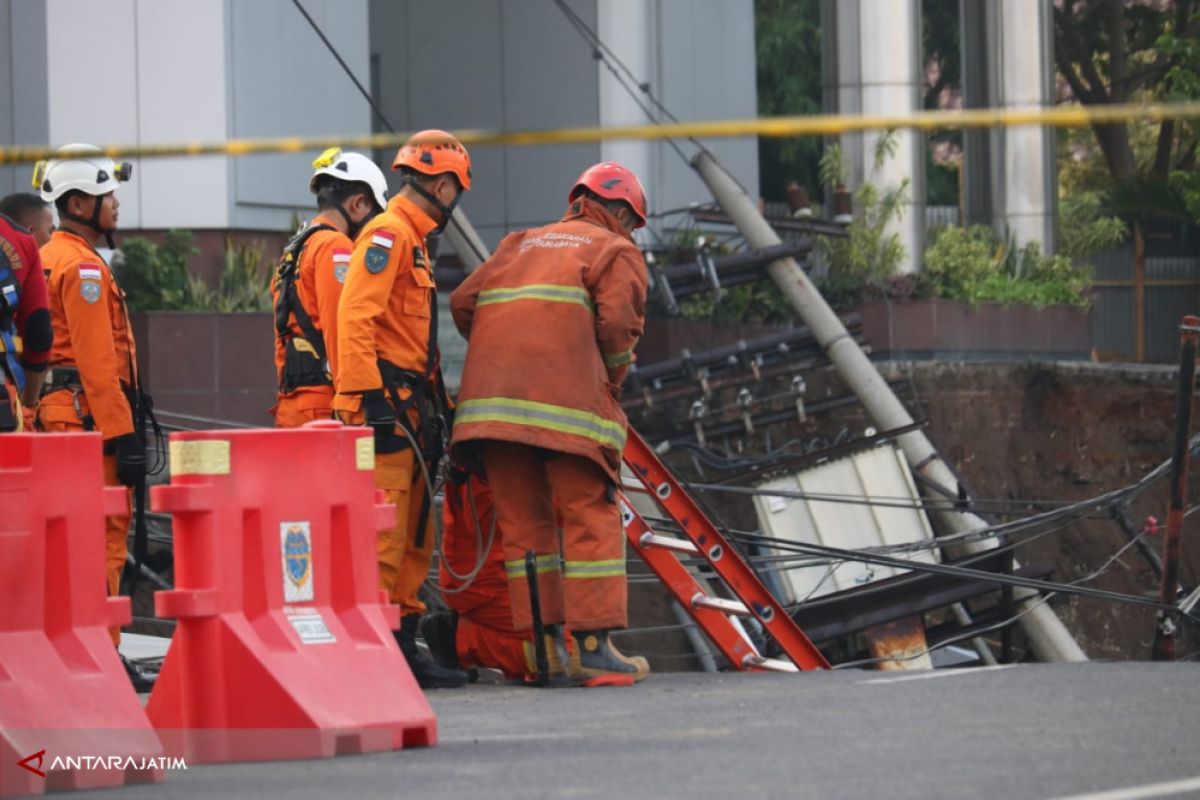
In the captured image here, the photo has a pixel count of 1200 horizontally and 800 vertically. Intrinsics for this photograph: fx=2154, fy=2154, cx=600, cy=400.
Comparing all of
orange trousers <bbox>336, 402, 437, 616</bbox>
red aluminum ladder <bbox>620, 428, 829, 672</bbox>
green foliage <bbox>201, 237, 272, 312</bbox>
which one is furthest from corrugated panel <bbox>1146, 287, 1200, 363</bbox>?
orange trousers <bbox>336, 402, 437, 616</bbox>

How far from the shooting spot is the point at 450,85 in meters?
19.9

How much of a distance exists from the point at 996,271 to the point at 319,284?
42.1 feet

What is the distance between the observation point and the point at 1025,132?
21.4 metres

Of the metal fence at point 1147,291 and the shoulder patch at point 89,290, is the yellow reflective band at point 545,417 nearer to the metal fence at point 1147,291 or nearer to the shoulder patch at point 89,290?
the shoulder patch at point 89,290

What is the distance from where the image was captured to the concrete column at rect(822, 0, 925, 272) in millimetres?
19672

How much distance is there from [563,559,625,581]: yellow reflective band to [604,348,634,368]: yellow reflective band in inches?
30.0

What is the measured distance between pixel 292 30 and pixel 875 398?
517 centimetres

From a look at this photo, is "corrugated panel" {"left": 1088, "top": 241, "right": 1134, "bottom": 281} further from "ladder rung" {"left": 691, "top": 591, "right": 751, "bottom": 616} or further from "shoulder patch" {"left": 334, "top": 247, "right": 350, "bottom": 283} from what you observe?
"shoulder patch" {"left": 334, "top": 247, "right": 350, "bottom": 283}

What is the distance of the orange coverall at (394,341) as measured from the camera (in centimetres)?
786

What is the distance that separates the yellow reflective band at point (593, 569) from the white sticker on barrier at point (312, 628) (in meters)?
2.04

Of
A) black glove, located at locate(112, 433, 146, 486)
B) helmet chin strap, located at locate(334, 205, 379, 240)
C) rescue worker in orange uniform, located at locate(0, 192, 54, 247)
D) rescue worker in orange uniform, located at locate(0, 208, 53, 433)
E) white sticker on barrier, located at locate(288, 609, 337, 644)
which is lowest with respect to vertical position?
white sticker on barrier, located at locate(288, 609, 337, 644)

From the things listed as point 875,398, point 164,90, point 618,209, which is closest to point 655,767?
point 618,209

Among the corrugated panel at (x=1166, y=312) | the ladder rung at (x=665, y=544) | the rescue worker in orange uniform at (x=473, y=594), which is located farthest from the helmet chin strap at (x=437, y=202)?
the corrugated panel at (x=1166, y=312)

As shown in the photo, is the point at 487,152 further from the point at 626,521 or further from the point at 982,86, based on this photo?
the point at 626,521
